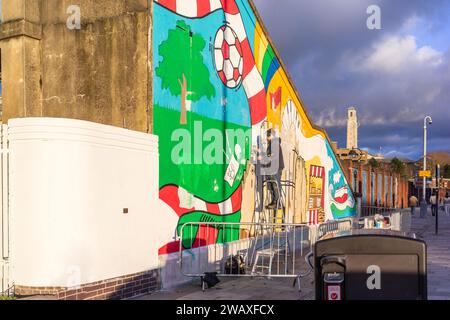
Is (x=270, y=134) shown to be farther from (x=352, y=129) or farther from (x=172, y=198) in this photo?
(x=352, y=129)

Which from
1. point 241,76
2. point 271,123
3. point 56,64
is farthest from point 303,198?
point 56,64

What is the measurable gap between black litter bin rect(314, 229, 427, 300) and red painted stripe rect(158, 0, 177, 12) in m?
6.36

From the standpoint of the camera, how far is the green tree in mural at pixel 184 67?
9.40 metres

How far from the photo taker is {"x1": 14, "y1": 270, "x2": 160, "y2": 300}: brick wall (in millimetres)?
6734

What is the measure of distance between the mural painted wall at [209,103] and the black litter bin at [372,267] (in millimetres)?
4865

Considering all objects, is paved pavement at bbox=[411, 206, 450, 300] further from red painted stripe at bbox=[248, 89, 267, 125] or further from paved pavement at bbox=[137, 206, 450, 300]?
red painted stripe at bbox=[248, 89, 267, 125]

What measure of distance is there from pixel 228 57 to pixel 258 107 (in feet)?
7.33

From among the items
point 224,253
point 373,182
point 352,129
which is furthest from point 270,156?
point 352,129

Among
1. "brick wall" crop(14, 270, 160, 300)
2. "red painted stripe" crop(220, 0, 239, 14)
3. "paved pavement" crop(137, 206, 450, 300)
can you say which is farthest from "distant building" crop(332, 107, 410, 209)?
"brick wall" crop(14, 270, 160, 300)

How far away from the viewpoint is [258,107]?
540 inches

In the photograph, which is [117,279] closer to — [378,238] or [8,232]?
[8,232]

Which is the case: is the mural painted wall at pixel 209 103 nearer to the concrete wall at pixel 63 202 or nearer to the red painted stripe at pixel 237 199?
the red painted stripe at pixel 237 199

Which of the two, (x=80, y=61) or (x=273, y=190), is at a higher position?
(x=80, y=61)
